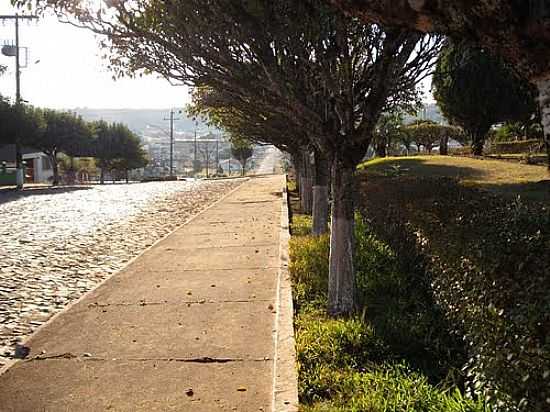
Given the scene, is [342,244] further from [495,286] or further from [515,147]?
[515,147]

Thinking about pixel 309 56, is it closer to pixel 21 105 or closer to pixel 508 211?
pixel 508 211

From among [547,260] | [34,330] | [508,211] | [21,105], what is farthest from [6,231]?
[21,105]

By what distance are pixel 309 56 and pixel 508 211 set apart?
2704 millimetres

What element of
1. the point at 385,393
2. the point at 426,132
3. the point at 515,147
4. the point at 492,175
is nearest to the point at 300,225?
the point at 492,175

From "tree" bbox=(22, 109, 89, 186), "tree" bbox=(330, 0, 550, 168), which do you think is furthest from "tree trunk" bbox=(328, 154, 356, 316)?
"tree" bbox=(22, 109, 89, 186)

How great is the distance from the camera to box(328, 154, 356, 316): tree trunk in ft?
21.4

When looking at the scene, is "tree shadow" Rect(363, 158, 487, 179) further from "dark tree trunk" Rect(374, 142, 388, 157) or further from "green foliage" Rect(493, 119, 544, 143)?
"green foliage" Rect(493, 119, 544, 143)

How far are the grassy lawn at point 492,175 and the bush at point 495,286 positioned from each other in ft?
13.1

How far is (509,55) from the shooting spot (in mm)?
2816

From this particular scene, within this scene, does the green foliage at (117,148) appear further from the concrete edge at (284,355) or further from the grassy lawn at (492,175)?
the concrete edge at (284,355)

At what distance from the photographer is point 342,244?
671 centimetres

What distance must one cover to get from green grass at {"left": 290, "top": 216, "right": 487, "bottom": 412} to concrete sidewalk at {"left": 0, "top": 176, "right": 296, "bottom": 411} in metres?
0.22

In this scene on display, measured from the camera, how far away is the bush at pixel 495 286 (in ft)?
A: 10.2

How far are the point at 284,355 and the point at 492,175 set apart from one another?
10.9 meters
